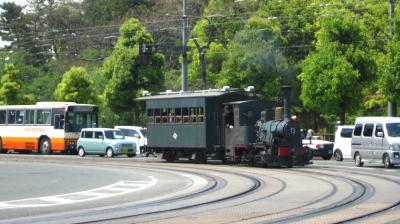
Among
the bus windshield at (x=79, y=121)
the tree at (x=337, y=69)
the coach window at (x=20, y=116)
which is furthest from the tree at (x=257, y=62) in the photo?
the coach window at (x=20, y=116)

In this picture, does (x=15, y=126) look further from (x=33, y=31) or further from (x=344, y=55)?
(x=33, y=31)

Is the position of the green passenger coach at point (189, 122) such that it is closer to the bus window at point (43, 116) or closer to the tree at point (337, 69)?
the tree at point (337, 69)

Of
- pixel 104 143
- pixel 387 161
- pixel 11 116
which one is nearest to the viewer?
pixel 387 161

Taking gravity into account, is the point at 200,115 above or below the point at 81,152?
above

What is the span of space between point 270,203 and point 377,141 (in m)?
14.7

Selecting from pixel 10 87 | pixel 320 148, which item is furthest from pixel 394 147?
pixel 10 87

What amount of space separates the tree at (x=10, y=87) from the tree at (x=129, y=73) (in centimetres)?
1505

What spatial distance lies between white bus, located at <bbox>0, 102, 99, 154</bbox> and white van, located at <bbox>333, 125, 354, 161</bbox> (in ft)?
55.0

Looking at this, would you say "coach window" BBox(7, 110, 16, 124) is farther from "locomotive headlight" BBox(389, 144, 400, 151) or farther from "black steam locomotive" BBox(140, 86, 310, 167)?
"locomotive headlight" BBox(389, 144, 400, 151)

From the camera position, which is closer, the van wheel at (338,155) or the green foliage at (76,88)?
the van wheel at (338,155)

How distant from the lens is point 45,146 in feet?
163

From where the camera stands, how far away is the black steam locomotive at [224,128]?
3203 centimetres

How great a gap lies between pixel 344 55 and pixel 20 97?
114 ft

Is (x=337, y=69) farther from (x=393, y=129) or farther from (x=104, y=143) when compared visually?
(x=393, y=129)
